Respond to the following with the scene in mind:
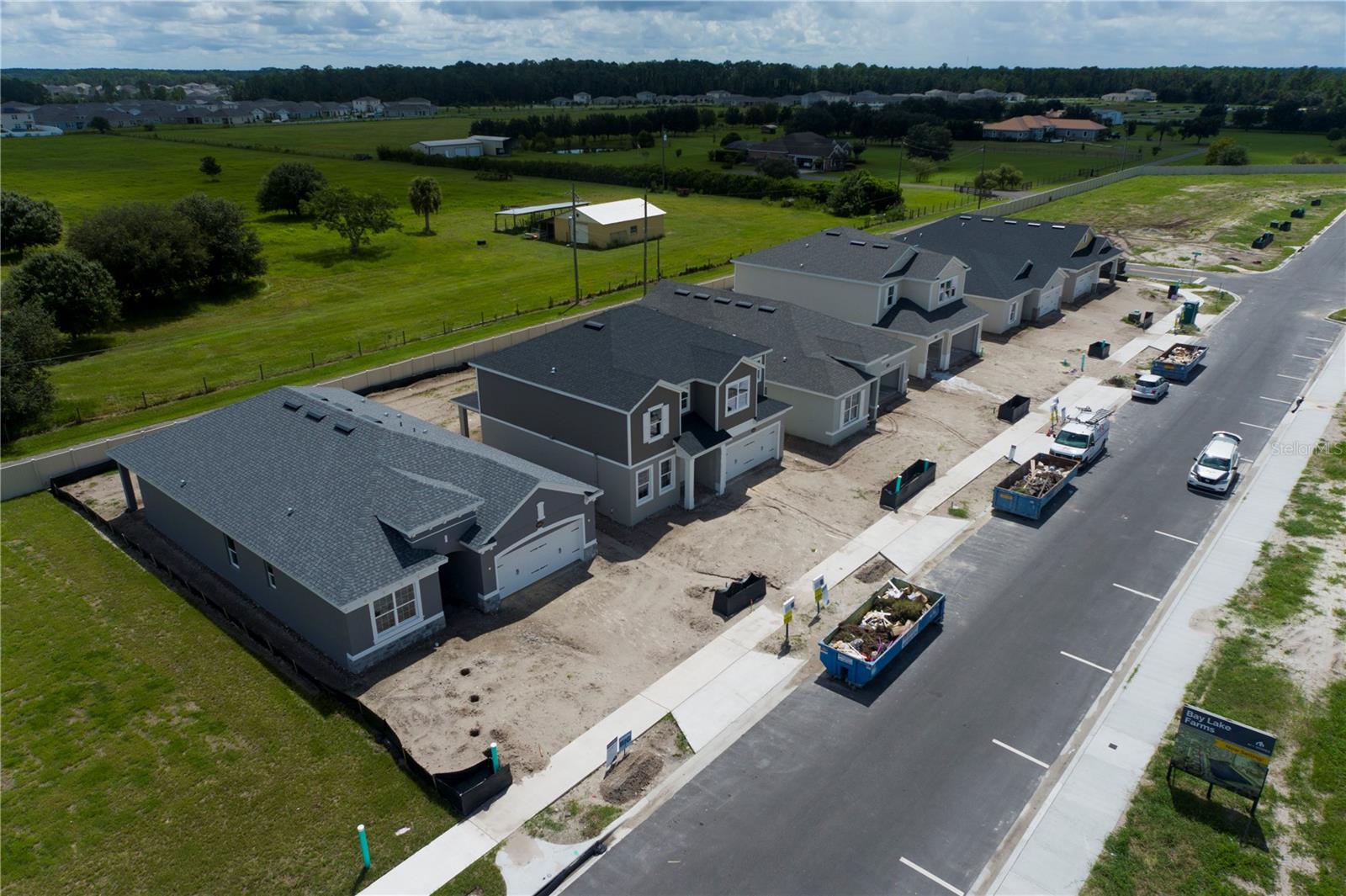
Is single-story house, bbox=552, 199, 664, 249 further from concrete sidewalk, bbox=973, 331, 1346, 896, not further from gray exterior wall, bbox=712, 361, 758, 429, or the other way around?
concrete sidewalk, bbox=973, 331, 1346, 896

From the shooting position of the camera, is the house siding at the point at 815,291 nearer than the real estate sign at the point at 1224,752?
No

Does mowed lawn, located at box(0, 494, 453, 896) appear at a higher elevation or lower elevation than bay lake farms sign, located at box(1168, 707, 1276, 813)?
lower

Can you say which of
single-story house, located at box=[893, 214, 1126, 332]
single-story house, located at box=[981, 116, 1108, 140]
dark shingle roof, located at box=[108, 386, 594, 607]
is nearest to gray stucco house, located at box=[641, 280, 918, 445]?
single-story house, located at box=[893, 214, 1126, 332]

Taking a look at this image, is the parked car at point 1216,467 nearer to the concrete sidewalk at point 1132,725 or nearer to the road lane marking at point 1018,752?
the concrete sidewalk at point 1132,725

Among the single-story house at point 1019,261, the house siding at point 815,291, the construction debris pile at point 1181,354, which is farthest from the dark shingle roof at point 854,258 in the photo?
the construction debris pile at point 1181,354

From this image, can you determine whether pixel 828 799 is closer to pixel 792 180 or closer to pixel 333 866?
pixel 333 866

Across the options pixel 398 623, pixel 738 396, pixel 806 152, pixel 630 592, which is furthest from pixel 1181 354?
pixel 806 152

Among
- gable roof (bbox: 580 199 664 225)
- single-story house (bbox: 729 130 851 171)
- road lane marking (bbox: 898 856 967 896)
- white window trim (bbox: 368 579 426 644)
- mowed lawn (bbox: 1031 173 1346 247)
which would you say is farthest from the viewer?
single-story house (bbox: 729 130 851 171)
